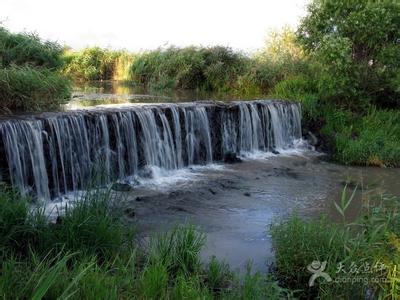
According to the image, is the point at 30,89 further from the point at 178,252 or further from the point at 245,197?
the point at 178,252

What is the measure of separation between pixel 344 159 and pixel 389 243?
292 inches

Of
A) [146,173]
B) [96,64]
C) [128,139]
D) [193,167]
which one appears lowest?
[193,167]

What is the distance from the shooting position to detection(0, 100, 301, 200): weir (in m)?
7.98

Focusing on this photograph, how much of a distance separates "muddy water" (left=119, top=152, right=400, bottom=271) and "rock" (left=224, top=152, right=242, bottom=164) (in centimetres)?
19

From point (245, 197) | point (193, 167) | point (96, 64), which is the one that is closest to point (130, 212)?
point (245, 197)

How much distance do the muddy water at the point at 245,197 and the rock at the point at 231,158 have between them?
0.19m

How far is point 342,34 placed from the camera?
1319cm

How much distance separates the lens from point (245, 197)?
844cm

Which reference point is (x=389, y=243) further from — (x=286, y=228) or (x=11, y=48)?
(x=11, y=48)

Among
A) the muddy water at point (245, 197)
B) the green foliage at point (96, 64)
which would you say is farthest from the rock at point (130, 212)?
the green foliage at point (96, 64)

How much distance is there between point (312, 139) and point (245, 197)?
548 centimetres

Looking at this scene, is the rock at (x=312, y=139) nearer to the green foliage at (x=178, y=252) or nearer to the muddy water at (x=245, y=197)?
the muddy water at (x=245, y=197)

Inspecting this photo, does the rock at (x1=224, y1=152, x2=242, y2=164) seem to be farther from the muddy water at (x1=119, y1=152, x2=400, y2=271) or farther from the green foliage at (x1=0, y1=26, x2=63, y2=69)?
the green foliage at (x1=0, y1=26, x2=63, y2=69)

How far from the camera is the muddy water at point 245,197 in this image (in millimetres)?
6285
